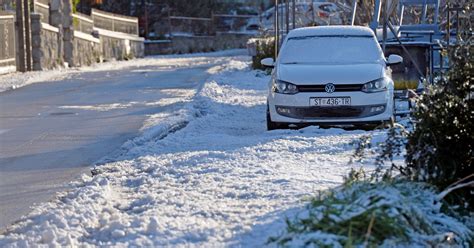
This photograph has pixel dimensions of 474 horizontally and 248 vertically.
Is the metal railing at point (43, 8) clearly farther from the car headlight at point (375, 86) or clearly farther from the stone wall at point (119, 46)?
the car headlight at point (375, 86)

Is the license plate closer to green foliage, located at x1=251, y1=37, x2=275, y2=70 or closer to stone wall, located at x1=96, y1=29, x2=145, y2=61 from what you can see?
green foliage, located at x1=251, y1=37, x2=275, y2=70

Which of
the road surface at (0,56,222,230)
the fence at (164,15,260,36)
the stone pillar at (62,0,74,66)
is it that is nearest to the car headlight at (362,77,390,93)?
the road surface at (0,56,222,230)

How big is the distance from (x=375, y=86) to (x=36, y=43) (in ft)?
73.6

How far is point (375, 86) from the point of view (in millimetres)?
13852

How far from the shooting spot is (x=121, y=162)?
432 inches

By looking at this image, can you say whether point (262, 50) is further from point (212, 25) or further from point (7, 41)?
point (212, 25)

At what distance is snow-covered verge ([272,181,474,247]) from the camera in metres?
5.50

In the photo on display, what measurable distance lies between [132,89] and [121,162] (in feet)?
44.2

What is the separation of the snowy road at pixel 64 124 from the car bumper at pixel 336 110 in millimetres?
2276

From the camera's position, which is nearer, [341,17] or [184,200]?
[184,200]

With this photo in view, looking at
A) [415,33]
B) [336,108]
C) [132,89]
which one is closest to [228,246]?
[336,108]

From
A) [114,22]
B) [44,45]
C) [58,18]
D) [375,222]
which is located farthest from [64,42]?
[375,222]

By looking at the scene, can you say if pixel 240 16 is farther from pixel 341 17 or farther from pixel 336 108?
pixel 336 108

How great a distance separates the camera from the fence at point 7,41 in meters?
31.0
